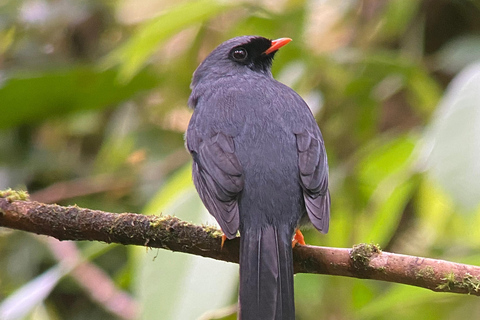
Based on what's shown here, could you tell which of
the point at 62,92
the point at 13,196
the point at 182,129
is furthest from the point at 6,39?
the point at 13,196

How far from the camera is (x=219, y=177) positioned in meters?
2.73

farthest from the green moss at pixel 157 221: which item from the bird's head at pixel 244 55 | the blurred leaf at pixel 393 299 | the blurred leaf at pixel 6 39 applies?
the blurred leaf at pixel 6 39

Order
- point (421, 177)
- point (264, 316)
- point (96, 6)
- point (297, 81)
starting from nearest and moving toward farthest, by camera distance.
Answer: point (264, 316)
point (421, 177)
point (297, 81)
point (96, 6)

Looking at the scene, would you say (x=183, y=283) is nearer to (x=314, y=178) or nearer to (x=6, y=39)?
(x=314, y=178)

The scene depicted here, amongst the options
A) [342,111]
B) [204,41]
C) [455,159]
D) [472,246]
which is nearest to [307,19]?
[342,111]

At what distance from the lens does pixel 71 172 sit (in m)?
5.23

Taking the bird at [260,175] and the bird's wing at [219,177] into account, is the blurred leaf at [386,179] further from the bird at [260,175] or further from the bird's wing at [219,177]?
the bird's wing at [219,177]

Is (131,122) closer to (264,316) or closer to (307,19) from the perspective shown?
(307,19)

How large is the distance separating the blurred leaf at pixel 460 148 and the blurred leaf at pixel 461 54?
5.22ft

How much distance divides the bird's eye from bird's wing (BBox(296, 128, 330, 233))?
35.1 inches

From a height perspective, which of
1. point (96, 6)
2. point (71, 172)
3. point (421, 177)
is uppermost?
point (96, 6)

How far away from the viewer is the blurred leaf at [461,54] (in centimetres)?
452

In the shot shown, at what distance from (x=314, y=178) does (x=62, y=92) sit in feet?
8.61

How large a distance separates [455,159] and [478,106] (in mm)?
405
